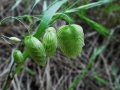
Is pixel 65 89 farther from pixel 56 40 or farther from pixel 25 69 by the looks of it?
pixel 56 40

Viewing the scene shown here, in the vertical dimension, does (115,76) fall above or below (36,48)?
below

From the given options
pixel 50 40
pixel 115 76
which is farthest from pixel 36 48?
pixel 115 76

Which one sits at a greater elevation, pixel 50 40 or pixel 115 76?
pixel 50 40

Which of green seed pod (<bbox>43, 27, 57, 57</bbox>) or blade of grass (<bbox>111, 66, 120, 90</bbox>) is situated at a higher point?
green seed pod (<bbox>43, 27, 57, 57</bbox>)

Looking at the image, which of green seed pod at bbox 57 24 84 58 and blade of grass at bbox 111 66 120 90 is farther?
blade of grass at bbox 111 66 120 90

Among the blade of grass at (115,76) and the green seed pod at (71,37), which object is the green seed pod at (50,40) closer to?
the green seed pod at (71,37)

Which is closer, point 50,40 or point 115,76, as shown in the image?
point 50,40

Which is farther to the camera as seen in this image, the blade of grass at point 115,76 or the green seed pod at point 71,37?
the blade of grass at point 115,76

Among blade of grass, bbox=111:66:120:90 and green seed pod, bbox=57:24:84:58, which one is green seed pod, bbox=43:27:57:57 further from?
blade of grass, bbox=111:66:120:90

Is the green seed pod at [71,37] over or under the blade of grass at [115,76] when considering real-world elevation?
over

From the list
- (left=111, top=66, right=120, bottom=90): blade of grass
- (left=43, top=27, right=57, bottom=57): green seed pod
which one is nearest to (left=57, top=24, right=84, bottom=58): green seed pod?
(left=43, top=27, right=57, bottom=57): green seed pod

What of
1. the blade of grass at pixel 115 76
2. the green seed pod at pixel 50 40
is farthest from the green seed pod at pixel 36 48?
the blade of grass at pixel 115 76

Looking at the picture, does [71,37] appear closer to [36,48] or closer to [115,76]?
[36,48]

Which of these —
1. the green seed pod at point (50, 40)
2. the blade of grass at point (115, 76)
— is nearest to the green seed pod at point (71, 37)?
the green seed pod at point (50, 40)
